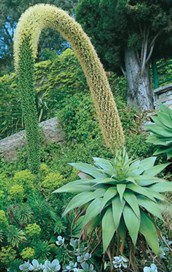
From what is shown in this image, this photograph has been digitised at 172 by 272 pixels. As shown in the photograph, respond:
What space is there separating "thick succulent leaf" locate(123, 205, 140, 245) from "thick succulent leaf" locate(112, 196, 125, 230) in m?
0.03

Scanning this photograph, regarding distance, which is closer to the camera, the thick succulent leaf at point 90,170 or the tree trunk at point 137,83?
the thick succulent leaf at point 90,170

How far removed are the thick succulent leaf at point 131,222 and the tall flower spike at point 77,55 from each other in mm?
1526

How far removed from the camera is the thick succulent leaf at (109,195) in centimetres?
249

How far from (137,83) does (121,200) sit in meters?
5.36

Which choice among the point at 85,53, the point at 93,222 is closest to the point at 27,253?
the point at 93,222

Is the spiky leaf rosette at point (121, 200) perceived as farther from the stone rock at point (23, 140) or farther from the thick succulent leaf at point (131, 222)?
the stone rock at point (23, 140)

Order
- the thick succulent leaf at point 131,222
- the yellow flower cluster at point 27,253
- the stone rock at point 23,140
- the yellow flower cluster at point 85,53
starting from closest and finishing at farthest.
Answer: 1. the thick succulent leaf at point 131,222
2. the yellow flower cluster at point 27,253
3. the yellow flower cluster at point 85,53
4. the stone rock at point 23,140

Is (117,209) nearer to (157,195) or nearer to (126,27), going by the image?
(157,195)

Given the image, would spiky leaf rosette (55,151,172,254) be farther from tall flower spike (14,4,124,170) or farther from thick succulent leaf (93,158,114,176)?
tall flower spike (14,4,124,170)

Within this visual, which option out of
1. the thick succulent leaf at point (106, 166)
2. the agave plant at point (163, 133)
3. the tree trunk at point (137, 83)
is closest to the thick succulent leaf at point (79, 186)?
the thick succulent leaf at point (106, 166)

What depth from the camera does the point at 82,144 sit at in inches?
250

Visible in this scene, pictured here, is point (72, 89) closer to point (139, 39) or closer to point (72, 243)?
point (139, 39)

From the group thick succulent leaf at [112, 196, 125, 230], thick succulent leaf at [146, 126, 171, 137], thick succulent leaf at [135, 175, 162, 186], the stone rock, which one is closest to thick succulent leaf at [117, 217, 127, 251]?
thick succulent leaf at [112, 196, 125, 230]

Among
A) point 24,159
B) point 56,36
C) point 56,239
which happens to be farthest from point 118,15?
point 56,36
